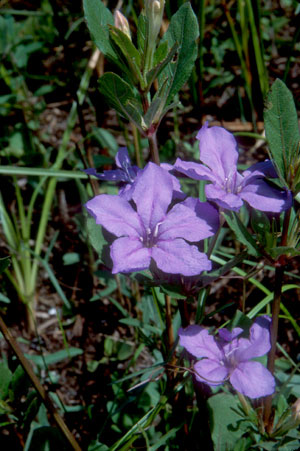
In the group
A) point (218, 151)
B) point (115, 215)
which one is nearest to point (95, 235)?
point (115, 215)

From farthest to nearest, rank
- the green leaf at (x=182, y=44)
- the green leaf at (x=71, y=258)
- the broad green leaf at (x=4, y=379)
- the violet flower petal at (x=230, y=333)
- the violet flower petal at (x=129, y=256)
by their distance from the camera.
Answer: the green leaf at (x=71, y=258), the broad green leaf at (x=4, y=379), the violet flower petal at (x=230, y=333), the green leaf at (x=182, y=44), the violet flower petal at (x=129, y=256)

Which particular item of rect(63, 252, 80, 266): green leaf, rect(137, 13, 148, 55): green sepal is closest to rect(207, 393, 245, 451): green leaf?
rect(137, 13, 148, 55): green sepal

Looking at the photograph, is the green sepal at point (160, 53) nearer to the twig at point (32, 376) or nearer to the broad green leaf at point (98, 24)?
A: the broad green leaf at point (98, 24)

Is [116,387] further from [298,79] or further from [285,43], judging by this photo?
[285,43]

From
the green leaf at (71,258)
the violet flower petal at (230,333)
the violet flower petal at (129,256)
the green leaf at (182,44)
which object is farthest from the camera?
the green leaf at (71,258)

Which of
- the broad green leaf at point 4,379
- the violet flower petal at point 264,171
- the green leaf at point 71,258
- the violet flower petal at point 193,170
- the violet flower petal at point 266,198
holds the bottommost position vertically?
the green leaf at point 71,258

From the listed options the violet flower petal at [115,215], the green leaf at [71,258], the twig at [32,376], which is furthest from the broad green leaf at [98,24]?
the green leaf at [71,258]

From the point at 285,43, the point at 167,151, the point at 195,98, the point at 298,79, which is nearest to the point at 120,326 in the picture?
the point at 167,151

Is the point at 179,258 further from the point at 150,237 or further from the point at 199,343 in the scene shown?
the point at 199,343
